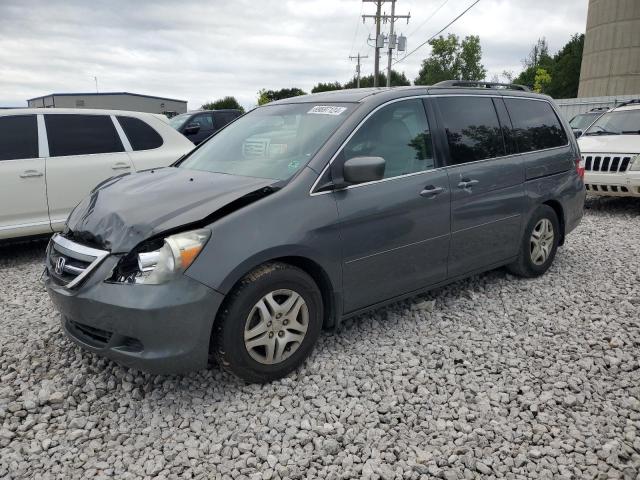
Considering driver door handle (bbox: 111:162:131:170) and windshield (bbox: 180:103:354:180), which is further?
driver door handle (bbox: 111:162:131:170)

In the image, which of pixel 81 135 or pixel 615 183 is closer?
pixel 81 135

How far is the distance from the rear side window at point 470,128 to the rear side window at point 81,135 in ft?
13.5

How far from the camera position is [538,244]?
5012 millimetres

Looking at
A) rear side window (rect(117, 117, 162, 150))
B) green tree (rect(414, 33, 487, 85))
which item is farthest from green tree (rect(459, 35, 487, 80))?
rear side window (rect(117, 117, 162, 150))

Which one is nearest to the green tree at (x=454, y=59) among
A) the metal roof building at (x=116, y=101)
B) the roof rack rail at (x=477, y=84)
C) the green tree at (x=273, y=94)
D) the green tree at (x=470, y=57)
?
the green tree at (x=470, y=57)

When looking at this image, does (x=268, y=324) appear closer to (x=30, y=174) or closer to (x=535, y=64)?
(x=30, y=174)

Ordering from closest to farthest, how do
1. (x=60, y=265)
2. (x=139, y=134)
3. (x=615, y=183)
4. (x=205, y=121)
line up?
1. (x=60, y=265)
2. (x=139, y=134)
3. (x=615, y=183)
4. (x=205, y=121)

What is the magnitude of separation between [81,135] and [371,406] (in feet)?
16.1

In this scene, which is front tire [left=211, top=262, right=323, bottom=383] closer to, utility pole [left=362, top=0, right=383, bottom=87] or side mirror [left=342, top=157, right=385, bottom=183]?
side mirror [left=342, top=157, right=385, bottom=183]

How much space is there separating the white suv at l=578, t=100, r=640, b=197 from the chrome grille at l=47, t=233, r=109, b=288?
23.4 feet

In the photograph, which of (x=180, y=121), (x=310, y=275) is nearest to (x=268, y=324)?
(x=310, y=275)

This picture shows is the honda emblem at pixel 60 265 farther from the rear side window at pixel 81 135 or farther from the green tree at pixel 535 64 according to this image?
the green tree at pixel 535 64

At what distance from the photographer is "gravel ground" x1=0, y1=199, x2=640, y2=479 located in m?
2.57

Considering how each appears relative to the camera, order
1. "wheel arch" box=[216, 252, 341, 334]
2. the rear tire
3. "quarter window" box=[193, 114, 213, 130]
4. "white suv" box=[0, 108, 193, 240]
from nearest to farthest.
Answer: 1. "wheel arch" box=[216, 252, 341, 334]
2. the rear tire
3. "white suv" box=[0, 108, 193, 240]
4. "quarter window" box=[193, 114, 213, 130]
